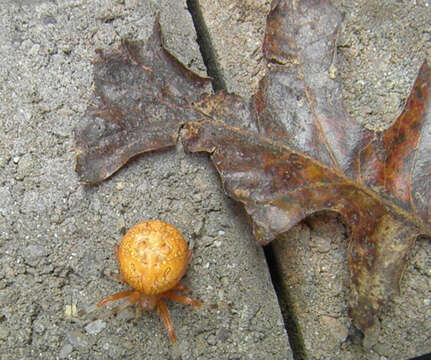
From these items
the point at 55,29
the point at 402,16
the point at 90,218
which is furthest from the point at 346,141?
the point at 55,29

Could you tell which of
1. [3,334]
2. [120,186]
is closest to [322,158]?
[120,186]

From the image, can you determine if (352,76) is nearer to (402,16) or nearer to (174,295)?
(402,16)

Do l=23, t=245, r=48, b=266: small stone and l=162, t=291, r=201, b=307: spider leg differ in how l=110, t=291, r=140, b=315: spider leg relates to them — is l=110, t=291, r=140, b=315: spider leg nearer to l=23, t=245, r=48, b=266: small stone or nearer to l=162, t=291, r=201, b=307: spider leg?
Result: l=162, t=291, r=201, b=307: spider leg

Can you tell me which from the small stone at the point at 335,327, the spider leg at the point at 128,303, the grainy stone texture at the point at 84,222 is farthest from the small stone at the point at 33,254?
the small stone at the point at 335,327

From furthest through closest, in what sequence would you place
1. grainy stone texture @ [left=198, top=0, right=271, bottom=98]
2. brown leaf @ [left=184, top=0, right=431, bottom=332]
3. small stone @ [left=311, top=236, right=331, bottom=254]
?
1. grainy stone texture @ [left=198, top=0, right=271, bottom=98]
2. small stone @ [left=311, top=236, right=331, bottom=254]
3. brown leaf @ [left=184, top=0, right=431, bottom=332]

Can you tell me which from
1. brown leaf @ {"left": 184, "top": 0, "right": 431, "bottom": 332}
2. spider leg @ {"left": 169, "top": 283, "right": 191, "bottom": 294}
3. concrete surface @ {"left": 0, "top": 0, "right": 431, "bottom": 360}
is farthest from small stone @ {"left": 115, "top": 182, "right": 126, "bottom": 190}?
spider leg @ {"left": 169, "top": 283, "right": 191, "bottom": 294}

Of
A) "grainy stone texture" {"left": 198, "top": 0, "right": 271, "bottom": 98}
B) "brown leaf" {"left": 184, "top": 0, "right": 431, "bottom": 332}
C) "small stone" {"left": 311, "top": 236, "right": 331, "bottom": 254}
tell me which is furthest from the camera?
"grainy stone texture" {"left": 198, "top": 0, "right": 271, "bottom": 98}
